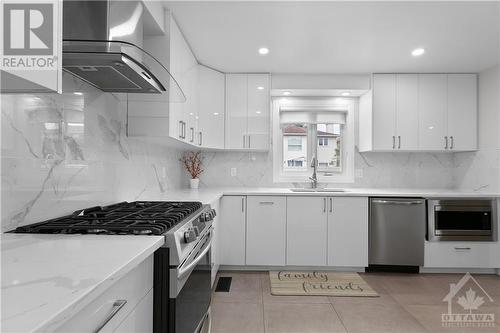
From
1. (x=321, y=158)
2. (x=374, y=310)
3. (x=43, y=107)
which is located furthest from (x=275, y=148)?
(x=43, y=107)

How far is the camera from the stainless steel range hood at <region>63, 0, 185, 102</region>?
1.27 m

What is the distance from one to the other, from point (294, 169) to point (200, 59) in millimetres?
1837

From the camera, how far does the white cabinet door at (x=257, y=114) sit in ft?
11.6

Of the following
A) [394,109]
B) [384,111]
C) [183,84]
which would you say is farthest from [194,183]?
[394,109]

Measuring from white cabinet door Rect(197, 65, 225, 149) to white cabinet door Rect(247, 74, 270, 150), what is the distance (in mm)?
323

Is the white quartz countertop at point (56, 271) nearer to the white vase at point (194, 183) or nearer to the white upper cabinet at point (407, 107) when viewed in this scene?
the white vase at point (194, 183)

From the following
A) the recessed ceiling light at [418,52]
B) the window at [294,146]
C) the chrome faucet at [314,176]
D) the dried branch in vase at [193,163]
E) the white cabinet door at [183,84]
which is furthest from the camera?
the window at [294,146]

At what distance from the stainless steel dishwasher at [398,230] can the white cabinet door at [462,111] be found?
99 cm

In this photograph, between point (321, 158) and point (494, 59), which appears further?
point (321, 158)

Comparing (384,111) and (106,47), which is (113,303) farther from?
(384,111)

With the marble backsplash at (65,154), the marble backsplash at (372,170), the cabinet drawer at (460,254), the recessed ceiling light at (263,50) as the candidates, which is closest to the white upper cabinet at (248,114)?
the marble backsplash at (372,170)

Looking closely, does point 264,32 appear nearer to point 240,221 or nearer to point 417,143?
point 240,221

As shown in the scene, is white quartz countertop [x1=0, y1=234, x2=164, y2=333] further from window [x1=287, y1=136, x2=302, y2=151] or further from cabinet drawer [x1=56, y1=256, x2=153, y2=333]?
window [x1=287, y1=136, x2=302, y2=151]

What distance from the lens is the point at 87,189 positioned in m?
1.74
